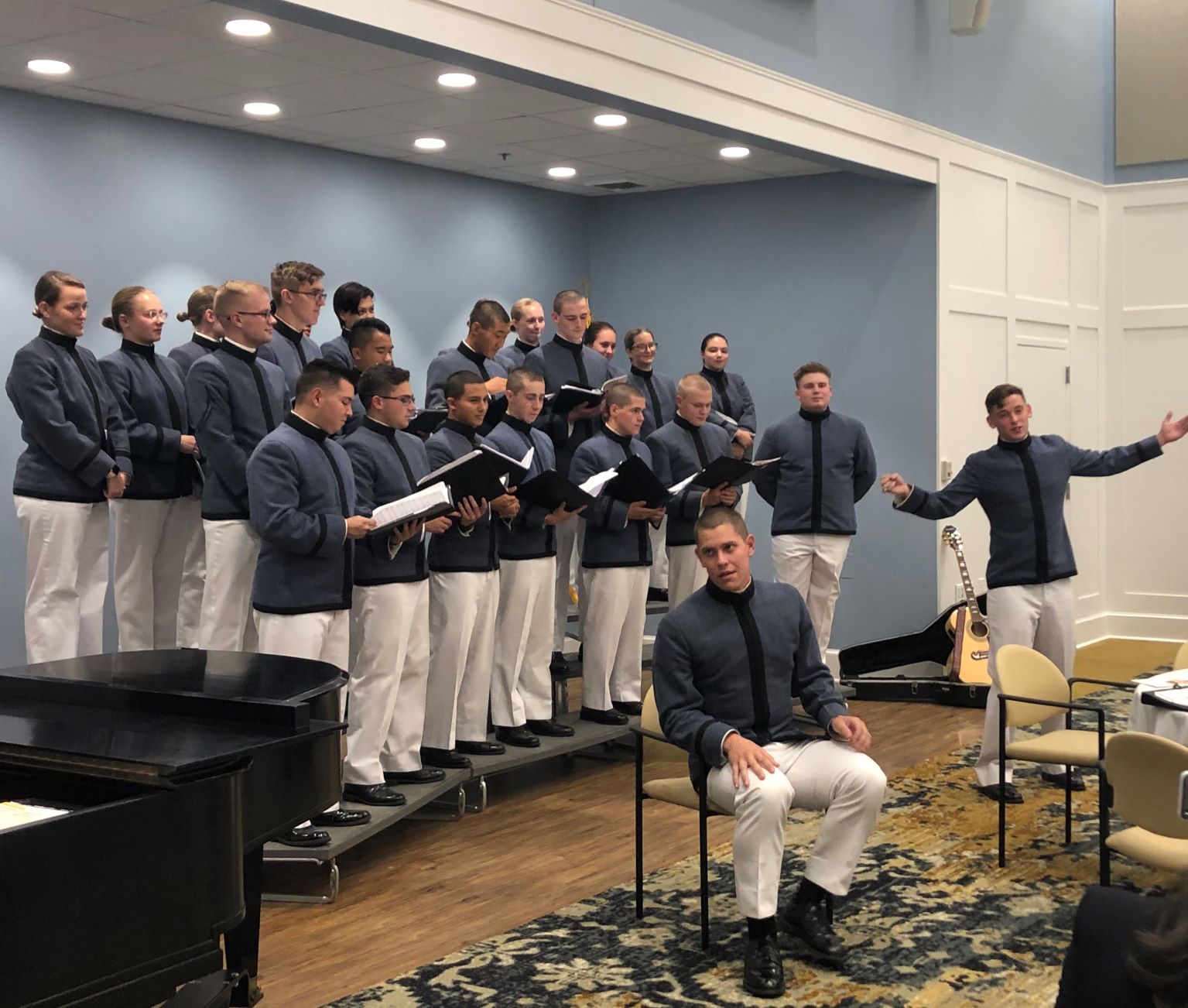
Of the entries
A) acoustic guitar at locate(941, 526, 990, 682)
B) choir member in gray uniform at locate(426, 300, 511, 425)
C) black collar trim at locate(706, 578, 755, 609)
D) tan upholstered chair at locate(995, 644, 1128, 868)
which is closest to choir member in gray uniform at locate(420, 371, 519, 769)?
choir member in gray uniform at locate(426, 300, 511, 425)

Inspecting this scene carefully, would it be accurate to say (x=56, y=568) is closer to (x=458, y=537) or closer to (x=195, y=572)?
(x=195, y=572)

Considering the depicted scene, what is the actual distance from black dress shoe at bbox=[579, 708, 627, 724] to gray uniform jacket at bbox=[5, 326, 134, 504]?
237 cm

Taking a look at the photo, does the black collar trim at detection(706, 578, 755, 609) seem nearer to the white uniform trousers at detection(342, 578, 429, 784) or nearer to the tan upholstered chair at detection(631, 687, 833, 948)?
the tan upholstered chair at detection(631, 687, 833, 948)

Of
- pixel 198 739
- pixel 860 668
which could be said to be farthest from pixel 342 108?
pixel 198 739

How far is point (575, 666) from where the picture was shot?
23.9 feet

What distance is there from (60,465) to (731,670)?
2813 millimetres

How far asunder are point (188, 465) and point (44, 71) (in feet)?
6.97

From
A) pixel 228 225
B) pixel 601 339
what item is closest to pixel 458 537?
pixel 601 339

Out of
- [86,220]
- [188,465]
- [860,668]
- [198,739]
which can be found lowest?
[860,668]

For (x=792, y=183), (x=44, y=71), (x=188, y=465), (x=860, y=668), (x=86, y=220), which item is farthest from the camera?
(x=792, y=183)

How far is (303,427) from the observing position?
4.93 meters

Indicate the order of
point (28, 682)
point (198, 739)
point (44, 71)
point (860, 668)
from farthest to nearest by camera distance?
point (860, 668) → point (44, 71) → point (28, 682) → point (198, 739)

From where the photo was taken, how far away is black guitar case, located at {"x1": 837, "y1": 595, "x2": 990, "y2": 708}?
811 centimetres

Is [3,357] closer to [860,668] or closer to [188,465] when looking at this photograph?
[188,465]
